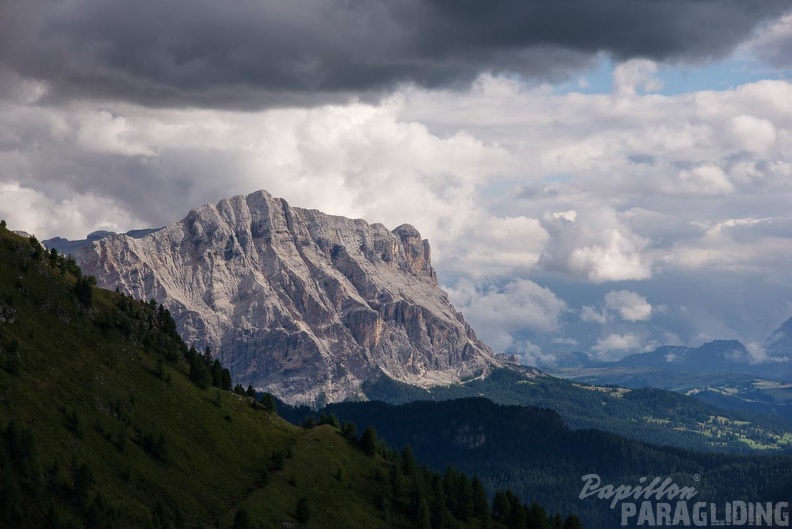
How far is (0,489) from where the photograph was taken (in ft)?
595

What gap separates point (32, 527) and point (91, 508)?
12106 mm

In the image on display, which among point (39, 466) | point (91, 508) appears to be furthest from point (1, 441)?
point (91, 508)

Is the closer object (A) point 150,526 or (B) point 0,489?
(B) point 0,489

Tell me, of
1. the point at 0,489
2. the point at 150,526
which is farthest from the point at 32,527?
the point at 150,526

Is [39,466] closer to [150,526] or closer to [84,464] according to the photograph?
[84,464]

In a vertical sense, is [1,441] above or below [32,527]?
above

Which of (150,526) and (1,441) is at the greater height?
(1,441)

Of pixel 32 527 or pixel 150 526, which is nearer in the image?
pixel 32 527

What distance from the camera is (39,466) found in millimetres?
192625

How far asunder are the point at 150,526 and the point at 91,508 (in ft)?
36.4

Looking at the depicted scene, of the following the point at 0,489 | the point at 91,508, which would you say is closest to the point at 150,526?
the point at 91,508

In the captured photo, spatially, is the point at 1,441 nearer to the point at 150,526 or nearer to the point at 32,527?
the point at 32,527

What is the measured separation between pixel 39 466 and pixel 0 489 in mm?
11633

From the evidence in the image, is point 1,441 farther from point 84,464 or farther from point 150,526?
point 150,526
